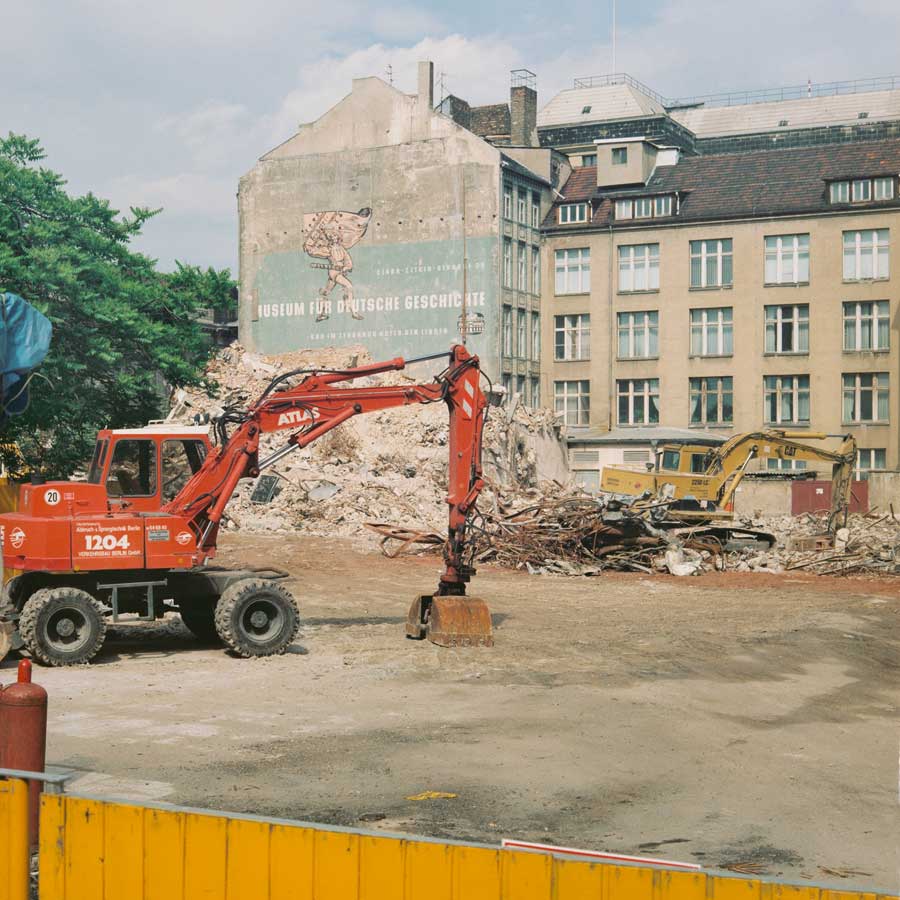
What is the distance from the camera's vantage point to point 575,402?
61656mm

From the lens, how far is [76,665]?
17.3m

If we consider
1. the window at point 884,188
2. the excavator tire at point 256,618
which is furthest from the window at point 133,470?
the window at point 884,188

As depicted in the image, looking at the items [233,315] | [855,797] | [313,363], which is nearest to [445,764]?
[855,797]

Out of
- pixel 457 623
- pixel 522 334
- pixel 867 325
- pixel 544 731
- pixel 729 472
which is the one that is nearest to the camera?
pixel 544 731

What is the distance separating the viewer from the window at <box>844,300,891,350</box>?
56.5 m

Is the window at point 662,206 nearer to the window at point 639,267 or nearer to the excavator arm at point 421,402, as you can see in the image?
the window at point 639,267

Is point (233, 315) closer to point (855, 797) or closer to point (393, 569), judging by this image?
point (393, 569)

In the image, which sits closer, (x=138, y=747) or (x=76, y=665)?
(x=138, y=747)

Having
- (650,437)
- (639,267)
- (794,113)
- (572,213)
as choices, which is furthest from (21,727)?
(794,113)

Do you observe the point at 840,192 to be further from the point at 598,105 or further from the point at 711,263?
the point at 598,105

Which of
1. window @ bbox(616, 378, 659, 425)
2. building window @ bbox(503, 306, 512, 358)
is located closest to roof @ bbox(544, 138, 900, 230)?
building window @ bbox(503, 306, 512, 358)

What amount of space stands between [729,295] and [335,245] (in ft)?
59.5

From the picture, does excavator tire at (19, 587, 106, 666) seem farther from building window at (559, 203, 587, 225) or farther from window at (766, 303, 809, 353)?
building window at (559, 203, 587, 225)

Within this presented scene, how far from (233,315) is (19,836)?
65.6 m
